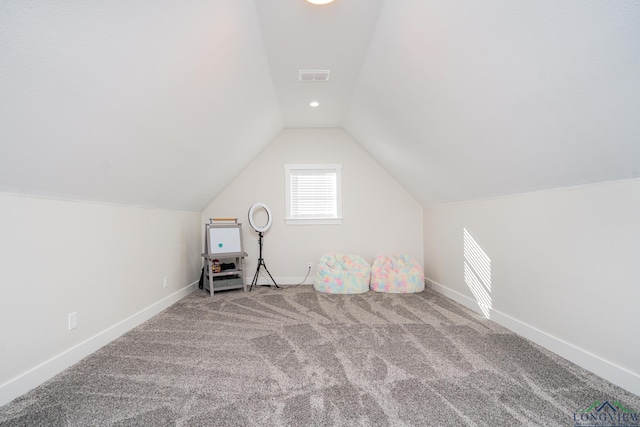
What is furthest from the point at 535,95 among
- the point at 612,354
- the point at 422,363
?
the point at 422,363

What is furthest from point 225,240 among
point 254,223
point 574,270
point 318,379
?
point 574,270

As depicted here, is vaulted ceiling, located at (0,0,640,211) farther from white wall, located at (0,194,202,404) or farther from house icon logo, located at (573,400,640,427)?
house icon logo, located at (573,400,640,427)

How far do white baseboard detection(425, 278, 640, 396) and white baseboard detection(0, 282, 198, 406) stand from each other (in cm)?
362

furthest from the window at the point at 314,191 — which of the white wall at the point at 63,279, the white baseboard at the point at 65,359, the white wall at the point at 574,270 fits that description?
the white baseboard at the point at 65,359

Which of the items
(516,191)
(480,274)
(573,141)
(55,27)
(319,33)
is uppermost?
(319,33)

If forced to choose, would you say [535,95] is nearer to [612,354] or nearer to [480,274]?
[612,354]

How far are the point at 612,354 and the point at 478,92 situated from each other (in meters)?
1.95

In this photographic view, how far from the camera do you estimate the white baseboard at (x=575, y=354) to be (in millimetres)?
1863

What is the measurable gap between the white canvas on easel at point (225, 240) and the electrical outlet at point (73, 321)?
2.19 m

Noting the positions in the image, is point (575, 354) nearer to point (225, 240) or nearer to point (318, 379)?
point (318, 379)

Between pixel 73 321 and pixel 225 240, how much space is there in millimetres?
2442

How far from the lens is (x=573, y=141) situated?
6.51 feet

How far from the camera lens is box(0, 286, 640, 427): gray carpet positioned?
166 cm

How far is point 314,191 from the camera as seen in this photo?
546 centimetres
